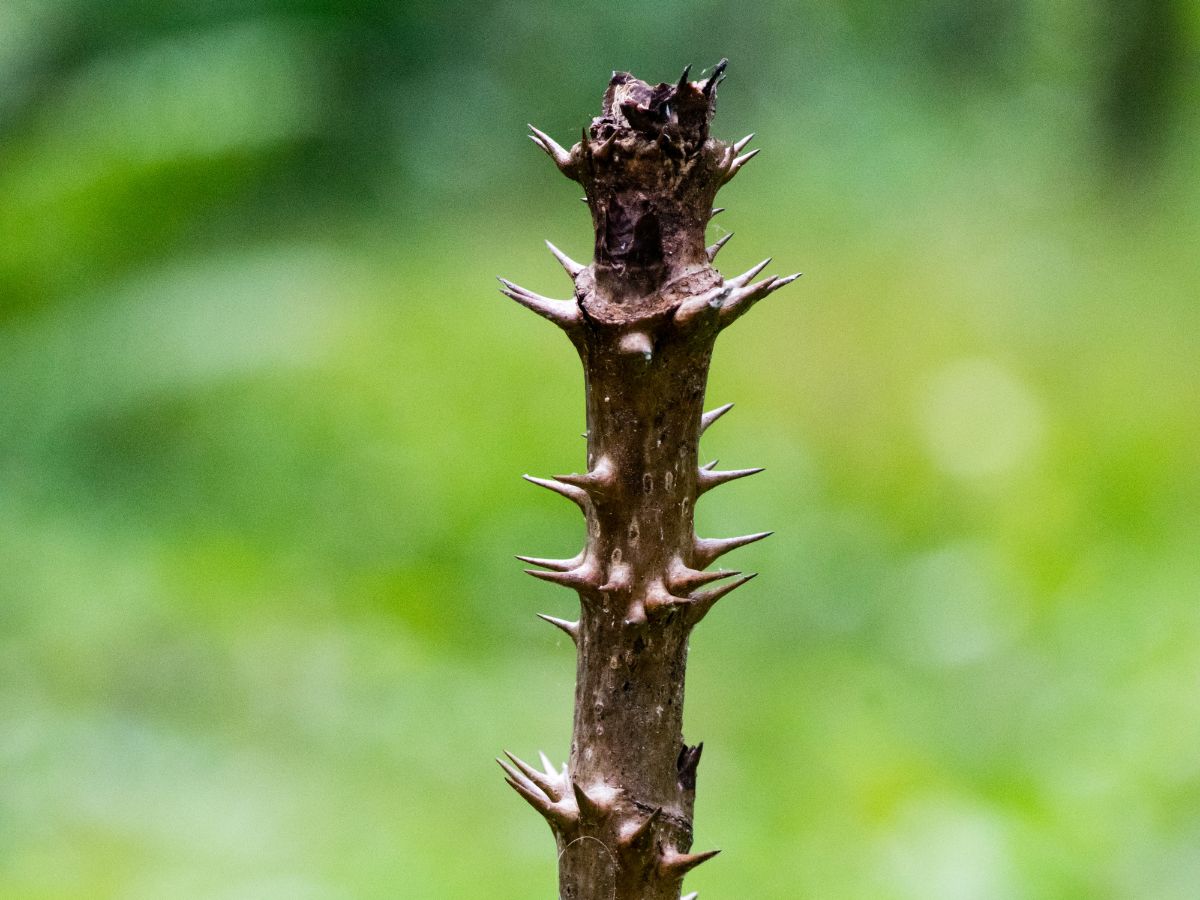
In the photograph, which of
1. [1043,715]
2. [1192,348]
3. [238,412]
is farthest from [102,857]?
[1192,348]

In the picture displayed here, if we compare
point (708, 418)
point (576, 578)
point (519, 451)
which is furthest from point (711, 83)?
point (519, 451)

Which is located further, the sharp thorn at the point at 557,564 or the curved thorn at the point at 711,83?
the sharp thorn at the point at 557,564

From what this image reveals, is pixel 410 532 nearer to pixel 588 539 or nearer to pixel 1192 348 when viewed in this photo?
pixel 1192 348

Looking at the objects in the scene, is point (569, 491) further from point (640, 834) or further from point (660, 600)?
point (640, 834)

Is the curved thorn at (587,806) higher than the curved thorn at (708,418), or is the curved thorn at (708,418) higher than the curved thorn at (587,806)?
the curved thorn at (708,418)

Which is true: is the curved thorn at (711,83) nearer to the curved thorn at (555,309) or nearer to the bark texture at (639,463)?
the bark texture at (639,463)

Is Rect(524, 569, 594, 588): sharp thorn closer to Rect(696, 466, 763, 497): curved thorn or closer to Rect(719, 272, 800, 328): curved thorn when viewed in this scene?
Rect(696, 466, 763, 497): curved thorn

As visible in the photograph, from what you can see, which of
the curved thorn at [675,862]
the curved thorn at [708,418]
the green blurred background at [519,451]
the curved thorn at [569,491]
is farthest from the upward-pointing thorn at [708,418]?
the green blurred background at [519,451]
